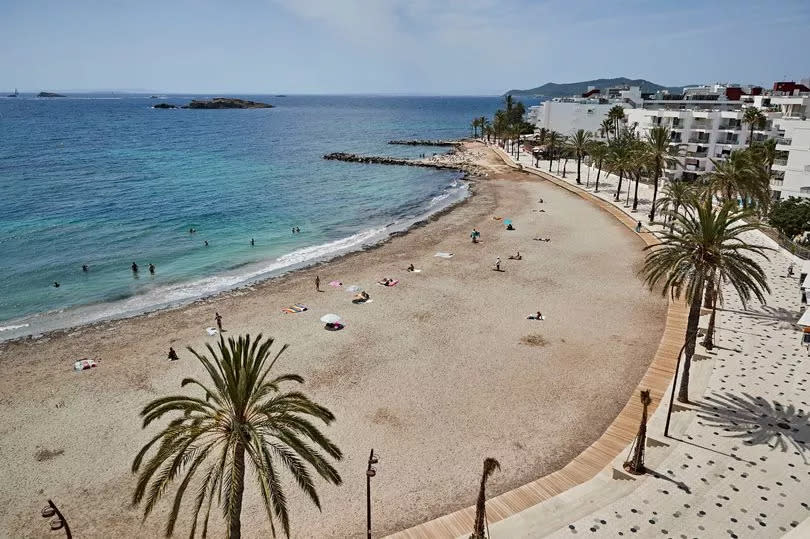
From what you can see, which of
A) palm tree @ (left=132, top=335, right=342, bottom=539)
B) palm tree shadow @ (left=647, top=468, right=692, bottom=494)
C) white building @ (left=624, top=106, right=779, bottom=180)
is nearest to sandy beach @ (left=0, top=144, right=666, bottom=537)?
palm tree shadow @ (left=647, top=468, right=692, bottom=494)

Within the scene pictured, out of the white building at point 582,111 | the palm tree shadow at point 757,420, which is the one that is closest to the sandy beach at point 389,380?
the palm tree shadow at point 757,420

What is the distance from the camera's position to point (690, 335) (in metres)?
22.6

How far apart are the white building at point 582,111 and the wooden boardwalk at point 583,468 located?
96172 millimetres

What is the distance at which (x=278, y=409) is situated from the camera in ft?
42.8

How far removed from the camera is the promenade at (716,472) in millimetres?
16578

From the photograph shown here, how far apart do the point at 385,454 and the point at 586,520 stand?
835 cm

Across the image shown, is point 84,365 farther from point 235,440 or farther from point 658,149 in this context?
point 658,149

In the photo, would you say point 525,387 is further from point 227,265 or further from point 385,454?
point 227,265

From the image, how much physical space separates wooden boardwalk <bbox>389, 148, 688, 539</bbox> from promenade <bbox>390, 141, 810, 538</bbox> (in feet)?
0.68

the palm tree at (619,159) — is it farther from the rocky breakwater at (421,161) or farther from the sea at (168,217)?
the rocky breakwater at (421,161)

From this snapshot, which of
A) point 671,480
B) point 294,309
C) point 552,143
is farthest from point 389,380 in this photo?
point 552,143

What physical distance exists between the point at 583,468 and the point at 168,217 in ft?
201

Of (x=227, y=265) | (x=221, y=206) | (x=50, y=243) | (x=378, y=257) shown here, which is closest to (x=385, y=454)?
(x=378, y=257)

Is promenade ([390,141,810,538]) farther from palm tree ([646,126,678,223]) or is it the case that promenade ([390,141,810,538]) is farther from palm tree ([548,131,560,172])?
palm tree ([548,131,560,172])
